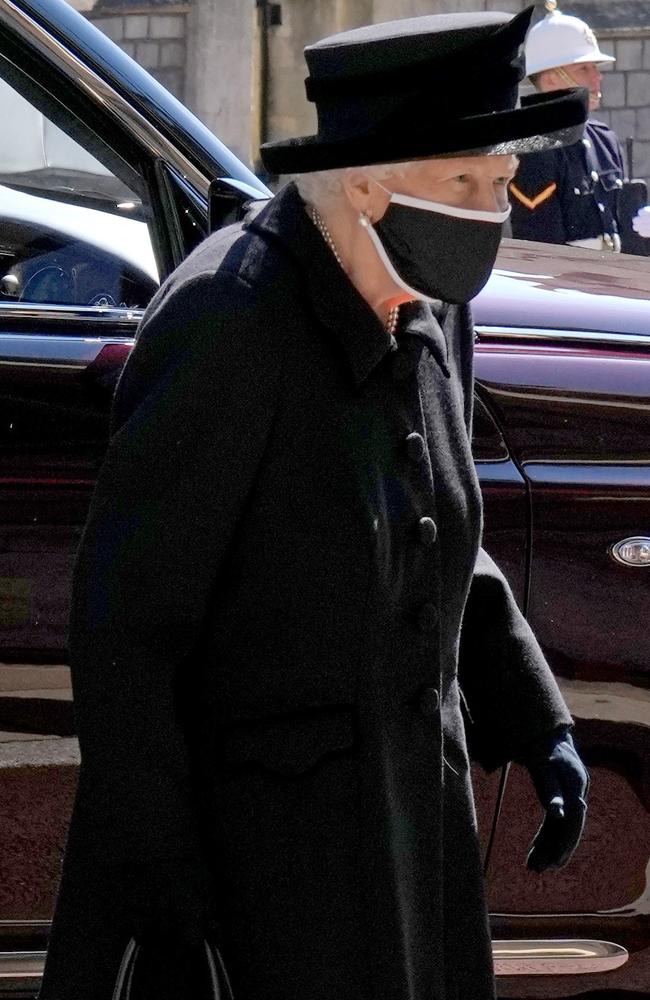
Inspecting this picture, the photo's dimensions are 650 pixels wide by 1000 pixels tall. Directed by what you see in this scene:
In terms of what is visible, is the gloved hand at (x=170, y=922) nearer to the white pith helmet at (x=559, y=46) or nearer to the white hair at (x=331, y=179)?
the white hair at (x=331, y=179)

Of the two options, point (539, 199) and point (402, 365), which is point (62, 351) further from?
point (539, 199)

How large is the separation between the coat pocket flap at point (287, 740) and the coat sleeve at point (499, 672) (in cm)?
37

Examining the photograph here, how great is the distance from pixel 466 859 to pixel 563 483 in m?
0.74

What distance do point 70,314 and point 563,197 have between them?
416 cm

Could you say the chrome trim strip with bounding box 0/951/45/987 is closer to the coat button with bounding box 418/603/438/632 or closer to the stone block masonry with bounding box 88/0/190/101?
the coat button with bounding box 418/603/438/632

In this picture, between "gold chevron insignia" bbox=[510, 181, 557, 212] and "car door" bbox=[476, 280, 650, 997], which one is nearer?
"car door" bbox=[476, 280, 650, 997]

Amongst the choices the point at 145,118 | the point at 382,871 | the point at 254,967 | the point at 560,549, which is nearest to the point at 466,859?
the point at 382,871

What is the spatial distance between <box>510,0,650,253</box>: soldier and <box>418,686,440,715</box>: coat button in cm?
468

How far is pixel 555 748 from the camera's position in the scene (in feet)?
6.87

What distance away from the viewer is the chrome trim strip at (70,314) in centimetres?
259

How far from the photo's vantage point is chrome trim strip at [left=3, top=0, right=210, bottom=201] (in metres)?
2.50

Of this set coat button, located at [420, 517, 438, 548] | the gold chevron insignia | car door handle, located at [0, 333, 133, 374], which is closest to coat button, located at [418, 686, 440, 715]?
coat button, located at [420, 517, 438, 548]

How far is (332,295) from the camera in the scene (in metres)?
1.79

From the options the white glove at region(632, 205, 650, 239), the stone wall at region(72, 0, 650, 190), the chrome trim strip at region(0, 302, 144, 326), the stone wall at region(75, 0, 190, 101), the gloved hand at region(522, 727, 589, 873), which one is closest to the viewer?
the gloved hand at region(522, 727, 589, 873)
